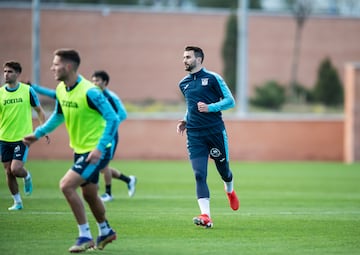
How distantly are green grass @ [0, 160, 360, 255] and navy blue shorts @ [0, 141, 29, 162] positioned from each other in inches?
35.0

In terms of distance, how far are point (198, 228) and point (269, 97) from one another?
41263mm

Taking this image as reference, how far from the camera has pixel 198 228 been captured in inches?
471

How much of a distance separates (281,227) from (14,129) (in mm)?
5051

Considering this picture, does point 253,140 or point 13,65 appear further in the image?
point 253,140

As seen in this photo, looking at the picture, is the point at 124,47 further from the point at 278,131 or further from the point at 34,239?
the point at 34,239

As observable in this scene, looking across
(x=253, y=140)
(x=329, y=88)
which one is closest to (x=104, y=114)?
(x=253, y=140)

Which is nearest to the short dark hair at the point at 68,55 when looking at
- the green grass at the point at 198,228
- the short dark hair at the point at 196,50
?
the green grass at the point at 198,228

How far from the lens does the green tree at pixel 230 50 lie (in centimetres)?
5412

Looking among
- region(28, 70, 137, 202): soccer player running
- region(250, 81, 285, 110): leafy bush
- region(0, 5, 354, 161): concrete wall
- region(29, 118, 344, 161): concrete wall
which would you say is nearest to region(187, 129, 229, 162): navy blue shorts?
region(28, 70, 137, 202): soccer player running

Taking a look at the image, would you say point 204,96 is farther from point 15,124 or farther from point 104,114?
point 15,124

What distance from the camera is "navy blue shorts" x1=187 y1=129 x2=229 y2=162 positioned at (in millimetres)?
12523

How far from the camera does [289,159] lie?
33.1m

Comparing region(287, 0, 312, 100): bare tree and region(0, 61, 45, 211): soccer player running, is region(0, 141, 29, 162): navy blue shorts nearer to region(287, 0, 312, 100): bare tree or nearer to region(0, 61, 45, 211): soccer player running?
region(0, 61, 45, 211): soccer player running

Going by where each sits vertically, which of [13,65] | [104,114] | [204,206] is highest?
[13,65]
